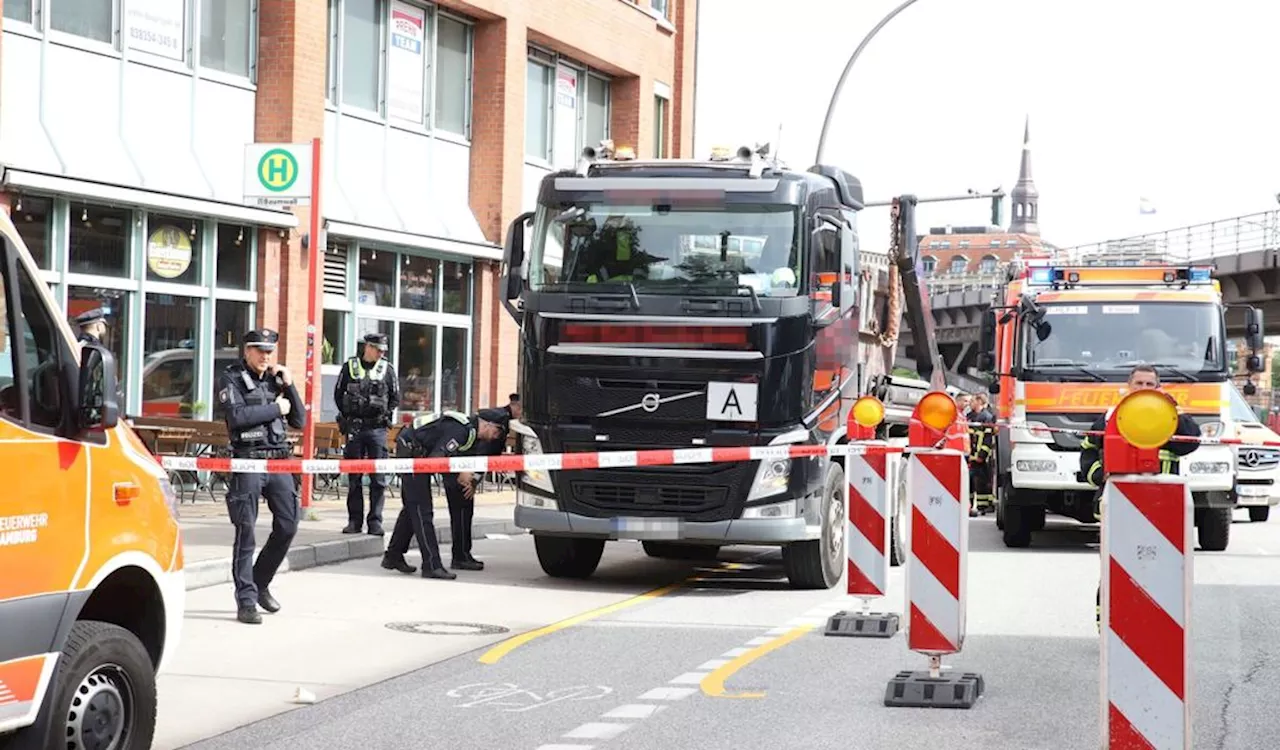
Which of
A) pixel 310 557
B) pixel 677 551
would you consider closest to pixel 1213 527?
pixel 677 551

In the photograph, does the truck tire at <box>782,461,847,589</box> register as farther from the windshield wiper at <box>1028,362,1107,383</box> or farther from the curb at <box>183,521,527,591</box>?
the windshield wiper at <box>1028,362,1107,383</box>

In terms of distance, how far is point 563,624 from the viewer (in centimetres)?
1201

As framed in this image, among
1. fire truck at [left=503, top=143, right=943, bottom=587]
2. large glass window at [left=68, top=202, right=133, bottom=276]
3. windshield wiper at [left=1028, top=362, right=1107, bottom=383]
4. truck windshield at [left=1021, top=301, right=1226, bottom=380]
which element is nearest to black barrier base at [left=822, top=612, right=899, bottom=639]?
fire truck at [left=503, top=143, right=943, bottom=587]

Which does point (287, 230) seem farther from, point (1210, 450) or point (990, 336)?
point (1210, 450)

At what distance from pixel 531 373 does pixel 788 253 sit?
7.09ft

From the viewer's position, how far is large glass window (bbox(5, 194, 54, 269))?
19.2 metres

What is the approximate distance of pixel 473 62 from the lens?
95.7 feet

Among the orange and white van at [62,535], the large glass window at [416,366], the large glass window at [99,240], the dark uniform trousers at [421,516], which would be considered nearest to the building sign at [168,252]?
the large glass window at [99,240]

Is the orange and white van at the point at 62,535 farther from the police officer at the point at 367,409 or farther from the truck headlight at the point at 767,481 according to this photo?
the police officer at the point at 367,409

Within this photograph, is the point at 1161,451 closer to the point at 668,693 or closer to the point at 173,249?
the point at 668,693

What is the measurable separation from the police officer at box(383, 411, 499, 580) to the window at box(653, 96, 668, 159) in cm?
2178

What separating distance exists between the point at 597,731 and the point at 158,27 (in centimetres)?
1582

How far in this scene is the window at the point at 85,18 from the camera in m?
20.2

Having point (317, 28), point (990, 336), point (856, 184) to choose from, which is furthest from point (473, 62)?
point (856, 184)
